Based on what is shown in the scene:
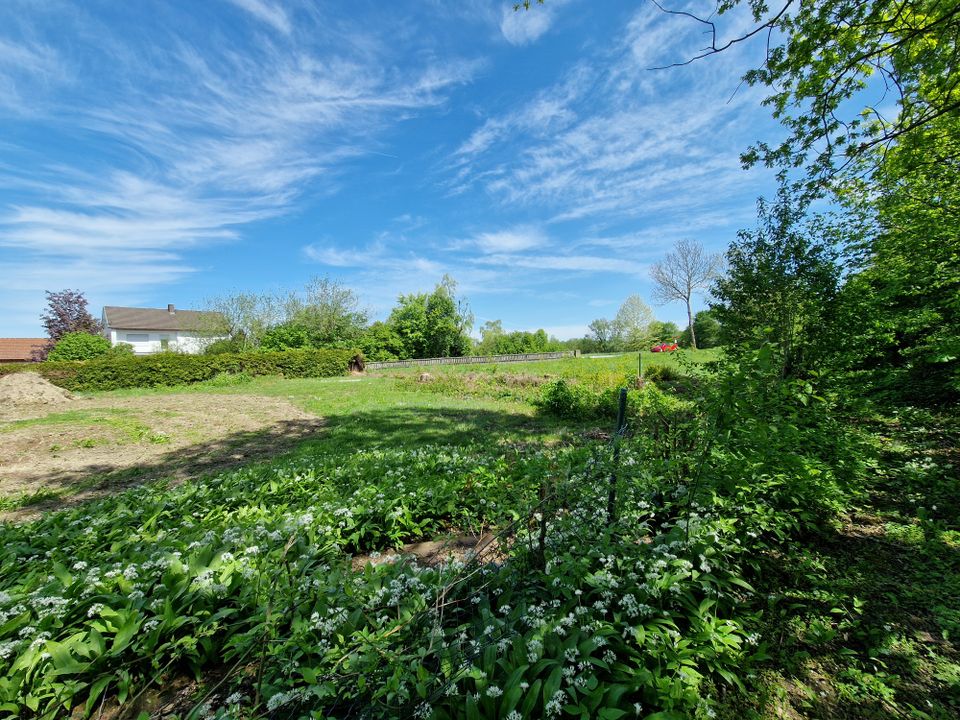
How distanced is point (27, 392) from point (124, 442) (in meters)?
9.91

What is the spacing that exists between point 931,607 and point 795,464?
111cm

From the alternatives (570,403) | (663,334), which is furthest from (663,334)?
(570,403)

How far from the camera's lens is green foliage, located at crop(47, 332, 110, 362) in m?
25.6

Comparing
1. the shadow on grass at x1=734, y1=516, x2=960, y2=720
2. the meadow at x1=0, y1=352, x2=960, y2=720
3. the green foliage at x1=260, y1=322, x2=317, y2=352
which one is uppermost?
the green foliage at x1=260, y1=322, x2=317, y2=352

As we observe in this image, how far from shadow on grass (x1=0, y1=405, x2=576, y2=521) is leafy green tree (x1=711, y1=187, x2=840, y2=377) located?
4238mm

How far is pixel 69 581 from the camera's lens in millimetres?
2297

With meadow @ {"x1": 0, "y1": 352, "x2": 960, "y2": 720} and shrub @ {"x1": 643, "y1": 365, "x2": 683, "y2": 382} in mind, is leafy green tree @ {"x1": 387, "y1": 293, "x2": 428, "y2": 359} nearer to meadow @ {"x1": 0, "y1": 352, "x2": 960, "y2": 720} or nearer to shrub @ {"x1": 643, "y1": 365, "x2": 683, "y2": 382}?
shrub @ {"x1": 643, "y1": 365, "x2": 683, "y2": 382}

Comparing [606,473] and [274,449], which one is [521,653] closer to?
[606,473]

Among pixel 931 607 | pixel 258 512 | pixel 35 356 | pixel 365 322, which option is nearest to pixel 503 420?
pixel 258 512

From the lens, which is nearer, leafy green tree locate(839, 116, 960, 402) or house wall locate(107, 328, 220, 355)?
leafy green tree locate(839, 116, 960, 402)

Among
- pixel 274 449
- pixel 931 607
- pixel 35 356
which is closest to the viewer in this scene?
pixel 931 607

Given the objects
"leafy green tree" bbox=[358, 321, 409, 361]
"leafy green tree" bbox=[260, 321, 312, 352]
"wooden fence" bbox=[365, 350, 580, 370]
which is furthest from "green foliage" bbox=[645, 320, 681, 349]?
"leafy green tree" bbox=[260, 321, 312, 352]

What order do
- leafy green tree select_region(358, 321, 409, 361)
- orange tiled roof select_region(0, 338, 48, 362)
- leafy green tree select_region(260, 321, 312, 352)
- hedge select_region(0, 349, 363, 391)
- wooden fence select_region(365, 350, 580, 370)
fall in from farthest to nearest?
orange tiled roof select_region(0, 338, 48, 362), leafy green tree select_region(358, 321, 409, 361), leafy green tree select_region(260, 321, 312, 352), wooden fence select_region(365, 350, 580, 370), hedge select_region(0, 349, 363, 391)

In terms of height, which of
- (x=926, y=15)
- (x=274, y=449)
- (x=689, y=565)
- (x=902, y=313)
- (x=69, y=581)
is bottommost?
(x=274, y=449)
